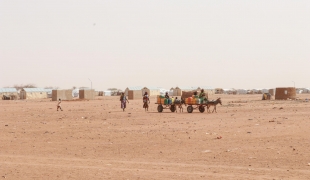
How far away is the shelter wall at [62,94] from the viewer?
78.4 m

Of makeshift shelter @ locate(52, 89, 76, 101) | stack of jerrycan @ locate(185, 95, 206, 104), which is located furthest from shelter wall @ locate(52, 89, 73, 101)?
stack of jerrycan @ locate(185, 95, 206, 104)

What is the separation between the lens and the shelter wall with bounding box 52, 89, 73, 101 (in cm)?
7838

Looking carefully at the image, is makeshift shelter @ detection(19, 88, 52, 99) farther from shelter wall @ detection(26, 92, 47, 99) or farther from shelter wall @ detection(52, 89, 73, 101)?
shelter wall @ detection(52, 89, 73, 101)

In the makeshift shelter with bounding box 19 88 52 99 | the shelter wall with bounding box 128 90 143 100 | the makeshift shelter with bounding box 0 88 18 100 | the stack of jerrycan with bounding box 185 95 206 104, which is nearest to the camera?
the stack of jerrycan with bounding box 185 95 206 104

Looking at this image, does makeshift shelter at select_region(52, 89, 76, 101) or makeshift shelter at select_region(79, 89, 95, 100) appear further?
makeshift shelter at select_region(79, 89, 95, 100)

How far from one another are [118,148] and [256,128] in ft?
24.7

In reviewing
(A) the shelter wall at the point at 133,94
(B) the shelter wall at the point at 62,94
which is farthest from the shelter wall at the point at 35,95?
(A) the shelter wall at the point at 133,94

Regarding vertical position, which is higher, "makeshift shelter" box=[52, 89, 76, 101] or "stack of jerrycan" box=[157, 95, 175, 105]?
"makeshift shelter" box=[52, 89, 76, 101]

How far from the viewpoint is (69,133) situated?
2131 centimetres

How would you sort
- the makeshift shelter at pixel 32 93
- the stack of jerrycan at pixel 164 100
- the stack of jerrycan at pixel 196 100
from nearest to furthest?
the stack of jerrycan at pixel 196 100 < the stack of jerrycan at pixel 164 100 < the makeshift shelter at pixel 32 93

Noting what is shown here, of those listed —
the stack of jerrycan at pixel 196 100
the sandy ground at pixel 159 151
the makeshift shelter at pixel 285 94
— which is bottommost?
the sandy ground at pixel 159 151

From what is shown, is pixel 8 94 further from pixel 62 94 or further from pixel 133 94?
pixel 133 94


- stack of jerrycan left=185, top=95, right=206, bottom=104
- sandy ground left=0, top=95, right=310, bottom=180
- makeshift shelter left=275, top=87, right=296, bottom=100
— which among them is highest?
makeshift shelter left=275, top=87, right=296, bottom=100

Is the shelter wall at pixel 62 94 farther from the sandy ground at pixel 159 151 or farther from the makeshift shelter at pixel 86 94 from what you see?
the sandy ground at pixel 159 151
